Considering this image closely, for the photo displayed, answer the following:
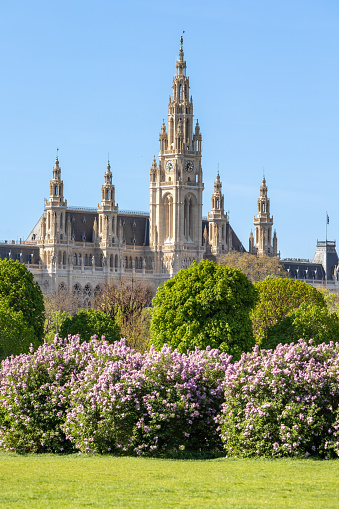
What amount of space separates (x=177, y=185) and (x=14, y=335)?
121689mm

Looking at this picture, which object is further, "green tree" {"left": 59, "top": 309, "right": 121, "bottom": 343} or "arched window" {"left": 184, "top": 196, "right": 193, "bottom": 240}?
"arched window" {"left": 184, "top": 196, "right": 193, "bottom": 240}

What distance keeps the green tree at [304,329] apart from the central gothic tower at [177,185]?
119443 mm

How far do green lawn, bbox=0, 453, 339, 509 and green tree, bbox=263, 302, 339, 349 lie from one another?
19.8 m

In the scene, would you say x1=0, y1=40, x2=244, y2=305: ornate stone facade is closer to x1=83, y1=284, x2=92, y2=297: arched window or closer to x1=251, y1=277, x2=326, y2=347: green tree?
x1=83, y1=284, x2=92, y2=297: arched window

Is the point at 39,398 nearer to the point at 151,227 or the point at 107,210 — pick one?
the point at 107,210

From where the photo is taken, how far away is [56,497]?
30719mm

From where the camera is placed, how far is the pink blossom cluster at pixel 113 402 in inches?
1635

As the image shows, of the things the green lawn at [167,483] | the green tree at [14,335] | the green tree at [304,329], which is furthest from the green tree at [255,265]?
the green lawn at [167,483]

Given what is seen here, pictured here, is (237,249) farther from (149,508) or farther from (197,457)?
(149,508)

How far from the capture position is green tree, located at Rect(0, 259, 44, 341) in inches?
2576

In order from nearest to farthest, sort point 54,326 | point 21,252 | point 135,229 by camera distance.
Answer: point 54,326 → point 21,252 → point 135,229

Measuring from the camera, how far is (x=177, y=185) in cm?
18050

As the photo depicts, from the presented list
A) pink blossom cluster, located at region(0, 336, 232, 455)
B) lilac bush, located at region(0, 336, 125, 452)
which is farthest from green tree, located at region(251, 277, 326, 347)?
lilac bush, located at region(0, 336, 125, 452)


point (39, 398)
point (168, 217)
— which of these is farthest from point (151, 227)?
point (39, 398)
